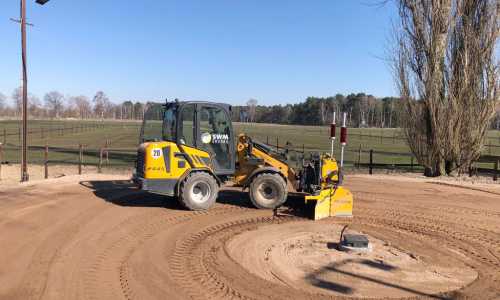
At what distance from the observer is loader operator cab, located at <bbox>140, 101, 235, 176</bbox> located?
9273mm

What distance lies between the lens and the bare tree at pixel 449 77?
627 inches

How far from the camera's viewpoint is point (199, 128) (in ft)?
30.8

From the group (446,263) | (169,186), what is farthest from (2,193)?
(446,263)

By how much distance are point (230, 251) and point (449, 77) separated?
13.2 meters

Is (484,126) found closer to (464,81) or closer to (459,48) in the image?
(464,81)

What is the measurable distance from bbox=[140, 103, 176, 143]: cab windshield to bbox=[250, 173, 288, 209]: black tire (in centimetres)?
215

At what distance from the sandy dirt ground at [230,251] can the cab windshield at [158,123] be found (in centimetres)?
159

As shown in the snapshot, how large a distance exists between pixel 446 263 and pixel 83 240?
5.71 meters

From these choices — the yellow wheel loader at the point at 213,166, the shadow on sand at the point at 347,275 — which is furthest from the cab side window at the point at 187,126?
the shadow on sand at the point at 347,275

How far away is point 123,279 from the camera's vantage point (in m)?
5.49

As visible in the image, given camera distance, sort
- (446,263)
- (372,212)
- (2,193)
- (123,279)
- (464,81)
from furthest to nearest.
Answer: (464,81) < (2,193) < (372,212) < (446,263) < (123,279)

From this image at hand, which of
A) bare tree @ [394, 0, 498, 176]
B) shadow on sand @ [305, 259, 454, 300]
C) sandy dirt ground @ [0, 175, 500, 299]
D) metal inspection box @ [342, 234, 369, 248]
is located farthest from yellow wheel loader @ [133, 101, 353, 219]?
bare tree @ [394, 0, 498, 176]

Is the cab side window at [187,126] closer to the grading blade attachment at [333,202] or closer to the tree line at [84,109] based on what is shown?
the grading blade attachment at [333,202]

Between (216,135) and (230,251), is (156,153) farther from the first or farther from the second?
(230,251)
